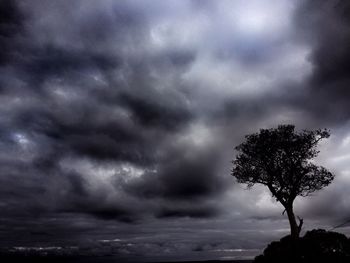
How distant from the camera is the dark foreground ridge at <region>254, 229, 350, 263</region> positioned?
39.7 m

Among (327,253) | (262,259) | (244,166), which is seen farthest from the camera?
(244,166)

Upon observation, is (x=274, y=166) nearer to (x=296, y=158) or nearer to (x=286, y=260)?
(x=296, y=158)

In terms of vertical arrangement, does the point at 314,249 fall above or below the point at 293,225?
below

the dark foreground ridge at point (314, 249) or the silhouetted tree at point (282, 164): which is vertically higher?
the silhouetted tree at point (282, 164)

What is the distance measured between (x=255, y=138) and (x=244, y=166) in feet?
16.5

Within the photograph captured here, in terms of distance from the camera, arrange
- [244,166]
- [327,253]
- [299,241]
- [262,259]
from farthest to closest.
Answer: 1. [244,166]
2. [262,259]
3. [299,241]
4. [327,253]

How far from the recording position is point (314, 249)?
4072cm

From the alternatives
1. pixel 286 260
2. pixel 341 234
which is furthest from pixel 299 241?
pixel 341 234

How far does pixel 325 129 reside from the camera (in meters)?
47.3

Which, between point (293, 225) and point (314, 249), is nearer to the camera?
point (314, 249)

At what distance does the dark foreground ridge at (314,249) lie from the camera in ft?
130

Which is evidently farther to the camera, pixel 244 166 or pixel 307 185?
pixel 244 166

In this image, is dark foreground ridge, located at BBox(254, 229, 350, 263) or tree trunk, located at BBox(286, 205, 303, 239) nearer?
dark foreground ridge, located at BBox(254, 229, 350, 263)

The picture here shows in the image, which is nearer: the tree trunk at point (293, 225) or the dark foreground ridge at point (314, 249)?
the dark foreground ridge at point (314, 249)
